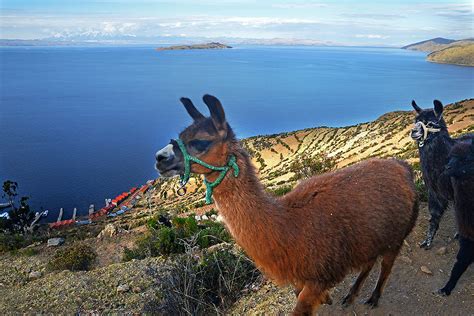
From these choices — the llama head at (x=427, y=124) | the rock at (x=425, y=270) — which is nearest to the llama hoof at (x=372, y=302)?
the rock at (x=425, y=270)

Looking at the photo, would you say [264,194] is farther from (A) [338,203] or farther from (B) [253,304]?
(B) [253,304]

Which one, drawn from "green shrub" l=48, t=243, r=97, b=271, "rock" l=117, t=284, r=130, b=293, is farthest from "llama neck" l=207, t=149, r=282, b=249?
"green shrub" l=48, t=243, r=97, b=271

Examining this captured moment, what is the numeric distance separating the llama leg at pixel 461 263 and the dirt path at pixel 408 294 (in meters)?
0.11

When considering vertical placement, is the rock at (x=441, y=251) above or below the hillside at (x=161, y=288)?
above

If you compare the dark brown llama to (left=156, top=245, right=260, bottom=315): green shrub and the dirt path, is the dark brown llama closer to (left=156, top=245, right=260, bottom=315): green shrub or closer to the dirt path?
the dirt path

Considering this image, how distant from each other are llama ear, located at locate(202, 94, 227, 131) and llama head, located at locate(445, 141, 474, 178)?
12.5 ft

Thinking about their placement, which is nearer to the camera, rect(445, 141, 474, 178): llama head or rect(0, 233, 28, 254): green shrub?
rect(445, 141, 474, 178): llama head

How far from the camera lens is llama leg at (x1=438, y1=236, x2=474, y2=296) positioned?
17.4 ft

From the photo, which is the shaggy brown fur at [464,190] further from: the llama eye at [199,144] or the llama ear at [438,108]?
the llama eye at [199,144]

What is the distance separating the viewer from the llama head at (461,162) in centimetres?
529

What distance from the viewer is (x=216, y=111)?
3312 millimetres

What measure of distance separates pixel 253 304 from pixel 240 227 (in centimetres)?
277

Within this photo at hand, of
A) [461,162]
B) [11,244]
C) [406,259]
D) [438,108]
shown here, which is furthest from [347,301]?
[11,244]

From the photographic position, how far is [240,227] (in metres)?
3.69
